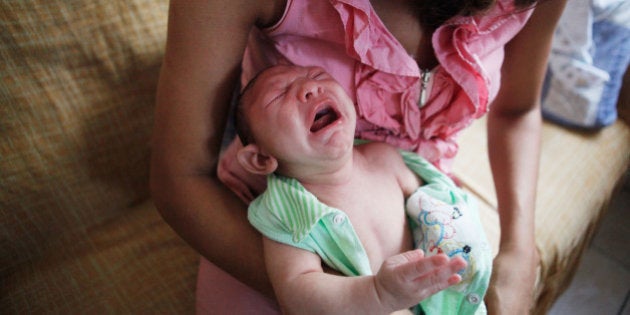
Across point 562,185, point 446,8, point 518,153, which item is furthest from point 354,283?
point 562,185

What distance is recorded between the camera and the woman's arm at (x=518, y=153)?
83 centimetres

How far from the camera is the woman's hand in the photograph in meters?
0.80

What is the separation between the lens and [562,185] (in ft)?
3.93

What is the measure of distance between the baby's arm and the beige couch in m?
0.37

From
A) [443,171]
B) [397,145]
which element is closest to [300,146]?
[397,145]

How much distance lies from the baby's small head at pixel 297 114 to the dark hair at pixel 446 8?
0.67 feet

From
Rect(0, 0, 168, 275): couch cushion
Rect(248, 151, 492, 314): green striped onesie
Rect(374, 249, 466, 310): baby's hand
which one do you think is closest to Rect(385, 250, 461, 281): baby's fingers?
Rect(374, 249, 466, 310): baby's hand

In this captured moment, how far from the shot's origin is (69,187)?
91 cm

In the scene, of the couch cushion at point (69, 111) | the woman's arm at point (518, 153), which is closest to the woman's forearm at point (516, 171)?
the woman's arm at point (518, 153)

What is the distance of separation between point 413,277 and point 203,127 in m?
0.39

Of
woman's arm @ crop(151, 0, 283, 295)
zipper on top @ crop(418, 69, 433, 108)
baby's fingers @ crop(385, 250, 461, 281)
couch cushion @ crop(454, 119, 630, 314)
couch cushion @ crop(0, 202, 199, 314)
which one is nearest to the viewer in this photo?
baby's fingers @ crop(385, 250, 461, 281)

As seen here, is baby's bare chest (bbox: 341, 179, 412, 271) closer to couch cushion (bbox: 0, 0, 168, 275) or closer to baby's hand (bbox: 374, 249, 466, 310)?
baby's hand (bbox: 374, 249, 466, 310)

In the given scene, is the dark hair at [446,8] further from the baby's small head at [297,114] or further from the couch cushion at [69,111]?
the couch cushion at [69,111]

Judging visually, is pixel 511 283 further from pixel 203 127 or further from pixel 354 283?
pixel 203 127
